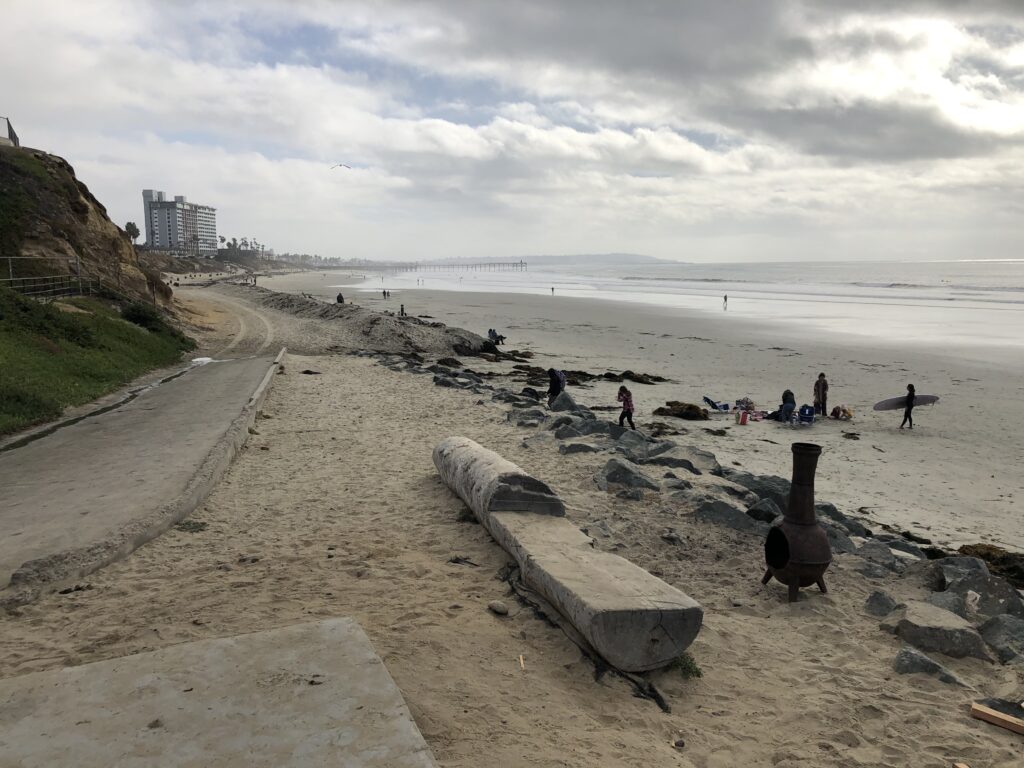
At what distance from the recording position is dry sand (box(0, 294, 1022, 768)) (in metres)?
4.49

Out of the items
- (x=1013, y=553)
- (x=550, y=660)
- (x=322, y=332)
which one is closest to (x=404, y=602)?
(x=550, y=660)

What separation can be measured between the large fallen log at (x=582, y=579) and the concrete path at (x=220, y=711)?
176cm

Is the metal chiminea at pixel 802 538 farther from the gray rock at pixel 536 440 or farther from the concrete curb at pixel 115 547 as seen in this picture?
the concrete curb at pixel 115 547

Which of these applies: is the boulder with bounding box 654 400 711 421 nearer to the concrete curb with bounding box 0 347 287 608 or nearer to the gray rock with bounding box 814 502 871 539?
the gray rock with bounding box 814 502 871 539

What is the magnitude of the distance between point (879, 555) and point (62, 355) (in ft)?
63.4

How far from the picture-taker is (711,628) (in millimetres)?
6078

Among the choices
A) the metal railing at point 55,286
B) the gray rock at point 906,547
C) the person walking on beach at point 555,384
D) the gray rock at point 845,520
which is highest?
the metal railing at point 55,286

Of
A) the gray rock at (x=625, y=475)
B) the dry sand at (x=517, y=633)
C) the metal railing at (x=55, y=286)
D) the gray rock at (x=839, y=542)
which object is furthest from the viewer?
the metal railing at (x=55, y=286)

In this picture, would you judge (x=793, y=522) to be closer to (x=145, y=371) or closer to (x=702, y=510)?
(x=702, y=510)

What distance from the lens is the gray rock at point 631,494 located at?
9.47m

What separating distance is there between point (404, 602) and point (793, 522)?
4.06 metres

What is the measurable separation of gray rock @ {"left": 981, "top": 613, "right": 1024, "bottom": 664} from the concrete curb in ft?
28.4

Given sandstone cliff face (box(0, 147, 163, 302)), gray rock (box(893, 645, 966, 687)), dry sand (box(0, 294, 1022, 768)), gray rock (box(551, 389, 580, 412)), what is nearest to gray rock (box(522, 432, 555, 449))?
dry sand (box(0, 294, 1022, 768))

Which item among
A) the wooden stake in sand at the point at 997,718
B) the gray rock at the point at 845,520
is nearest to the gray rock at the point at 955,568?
the gray rock at the point at 845,520
